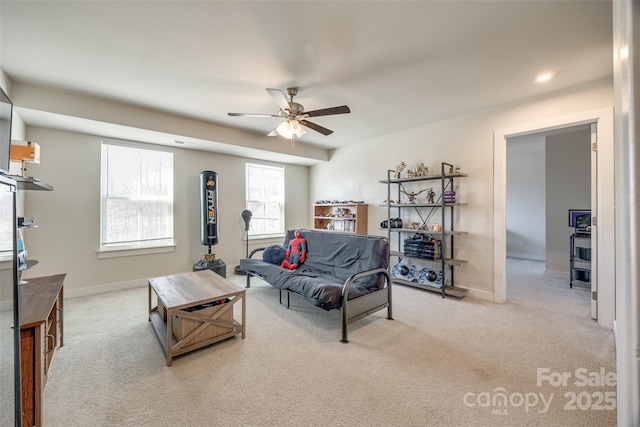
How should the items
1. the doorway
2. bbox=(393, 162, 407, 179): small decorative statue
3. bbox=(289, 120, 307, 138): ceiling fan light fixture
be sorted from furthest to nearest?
bbox=(393, 162, 407, 179): small decorative statue
the doorway
bbox=(289, 120, 307, 138): ceiling fan light fixture

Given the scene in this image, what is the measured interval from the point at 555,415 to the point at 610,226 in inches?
84.2

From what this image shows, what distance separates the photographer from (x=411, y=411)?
1524 mm

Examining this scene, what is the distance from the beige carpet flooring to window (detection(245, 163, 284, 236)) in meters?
2.75

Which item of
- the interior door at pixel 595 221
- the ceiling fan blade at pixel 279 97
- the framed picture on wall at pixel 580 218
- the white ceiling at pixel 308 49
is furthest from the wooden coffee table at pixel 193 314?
the framed picture on wall at pixel 580 218

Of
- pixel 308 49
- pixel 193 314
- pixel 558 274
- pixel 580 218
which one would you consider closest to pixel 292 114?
pixel 308 49

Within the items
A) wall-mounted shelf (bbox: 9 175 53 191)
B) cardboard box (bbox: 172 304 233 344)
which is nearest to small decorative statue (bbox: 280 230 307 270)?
cardboard box (bbox: 172 304 233 344)

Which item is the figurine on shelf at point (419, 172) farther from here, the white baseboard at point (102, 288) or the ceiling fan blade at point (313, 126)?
the white baseboard at point (102, 288)

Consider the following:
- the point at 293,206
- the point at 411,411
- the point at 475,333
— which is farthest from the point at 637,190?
the point at 293,206

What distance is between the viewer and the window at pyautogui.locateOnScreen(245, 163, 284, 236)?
522 cm

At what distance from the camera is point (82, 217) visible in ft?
11.5

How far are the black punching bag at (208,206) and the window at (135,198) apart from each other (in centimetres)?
54

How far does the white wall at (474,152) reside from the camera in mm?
2865

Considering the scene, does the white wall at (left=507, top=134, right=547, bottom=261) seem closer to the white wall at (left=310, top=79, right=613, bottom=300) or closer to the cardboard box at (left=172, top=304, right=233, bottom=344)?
the white wall at (left=310, top=79, right=613, bottom=300)

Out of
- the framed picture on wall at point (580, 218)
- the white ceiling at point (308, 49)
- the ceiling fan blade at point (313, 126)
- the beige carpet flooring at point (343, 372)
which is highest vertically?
the white ceiling at point (308, 49)
